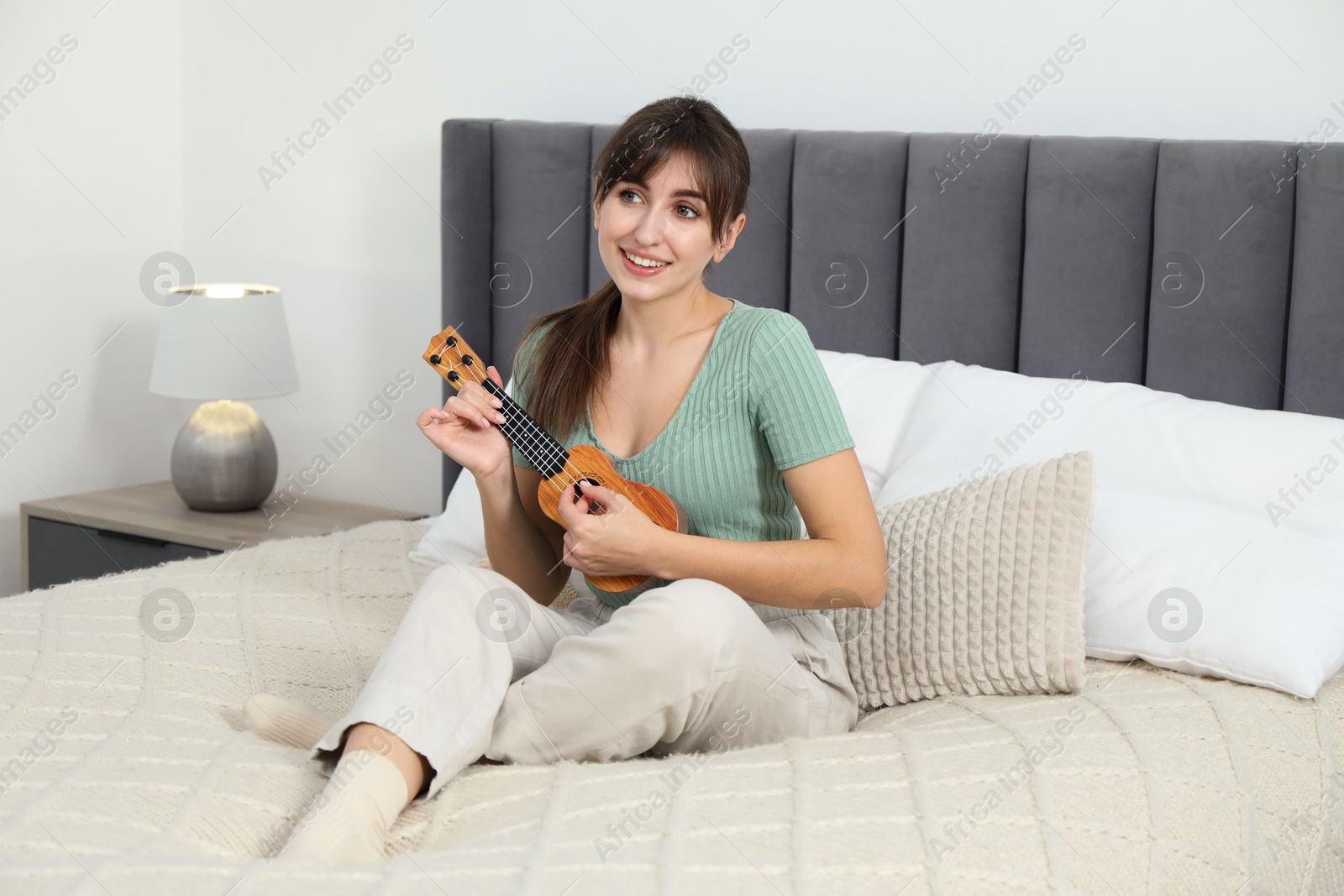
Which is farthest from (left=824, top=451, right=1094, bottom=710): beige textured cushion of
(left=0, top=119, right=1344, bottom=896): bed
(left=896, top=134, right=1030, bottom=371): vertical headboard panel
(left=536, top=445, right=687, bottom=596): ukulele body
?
(left=896, top=134, right=1030, bottom=371): vertical headboard panel

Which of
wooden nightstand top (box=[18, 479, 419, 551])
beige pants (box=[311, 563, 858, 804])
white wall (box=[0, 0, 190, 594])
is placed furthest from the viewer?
white wall (box=[0, 0, 190, 594])

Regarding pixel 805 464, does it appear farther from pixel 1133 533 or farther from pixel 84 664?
pixel 84 664

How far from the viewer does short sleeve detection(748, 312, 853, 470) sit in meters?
1.28

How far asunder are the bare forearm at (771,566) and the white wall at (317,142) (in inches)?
41.7

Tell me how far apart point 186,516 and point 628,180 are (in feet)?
5.03

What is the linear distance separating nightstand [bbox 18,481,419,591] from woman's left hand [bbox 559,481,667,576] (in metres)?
1.25

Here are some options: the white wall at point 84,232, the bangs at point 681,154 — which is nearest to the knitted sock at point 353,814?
the bangs at point 681,154

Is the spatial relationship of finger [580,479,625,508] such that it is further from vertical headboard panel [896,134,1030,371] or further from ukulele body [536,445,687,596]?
vertical headboard panel [896,134,1030,371]

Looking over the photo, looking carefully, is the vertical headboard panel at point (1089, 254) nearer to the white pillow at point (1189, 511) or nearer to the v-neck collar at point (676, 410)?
the white pillow at point (1189, 511)

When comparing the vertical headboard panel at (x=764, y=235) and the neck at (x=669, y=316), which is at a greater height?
the vertical headboard panel at (x=764, y=235)

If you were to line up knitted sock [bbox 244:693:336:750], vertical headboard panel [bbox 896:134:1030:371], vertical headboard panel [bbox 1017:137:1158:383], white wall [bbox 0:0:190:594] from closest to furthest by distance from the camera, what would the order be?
1. knitted sock [bbox 244:693:336:750]
2. vertical headboard panel [bbox 1017:137:1158:383]
3. vertical headboard panel [bbox 896:134:1030:371]
4. white wall [bbox 0:0:190:594]

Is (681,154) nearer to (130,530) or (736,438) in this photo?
(736,438)

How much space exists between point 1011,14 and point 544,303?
99cm

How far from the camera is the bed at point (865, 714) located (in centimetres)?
93
